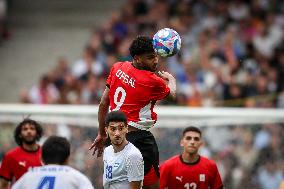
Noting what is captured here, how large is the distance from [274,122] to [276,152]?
48 cm

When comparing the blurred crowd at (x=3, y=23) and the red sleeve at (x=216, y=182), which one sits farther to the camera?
the blurred crowd at (x=3, y=23)

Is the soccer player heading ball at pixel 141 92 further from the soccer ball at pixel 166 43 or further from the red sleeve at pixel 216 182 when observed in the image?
the red sleeve at pixel 216 182

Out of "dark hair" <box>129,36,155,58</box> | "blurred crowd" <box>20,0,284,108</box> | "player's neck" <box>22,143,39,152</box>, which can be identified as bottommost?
"player's neck" <box>22,143,39,152</box>

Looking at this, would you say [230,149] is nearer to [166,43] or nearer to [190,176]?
[190,176]

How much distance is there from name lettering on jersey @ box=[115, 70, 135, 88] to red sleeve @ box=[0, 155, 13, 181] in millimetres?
2544

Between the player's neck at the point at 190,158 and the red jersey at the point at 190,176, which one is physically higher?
the player's neck at the point at 190,158

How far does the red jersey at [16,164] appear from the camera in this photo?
12.4 meters

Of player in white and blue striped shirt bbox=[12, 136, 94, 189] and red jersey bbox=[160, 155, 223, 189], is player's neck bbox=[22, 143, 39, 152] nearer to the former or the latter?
red jersey bbox=[160, 155, 223, 189]

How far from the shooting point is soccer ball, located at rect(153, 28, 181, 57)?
10.4 m

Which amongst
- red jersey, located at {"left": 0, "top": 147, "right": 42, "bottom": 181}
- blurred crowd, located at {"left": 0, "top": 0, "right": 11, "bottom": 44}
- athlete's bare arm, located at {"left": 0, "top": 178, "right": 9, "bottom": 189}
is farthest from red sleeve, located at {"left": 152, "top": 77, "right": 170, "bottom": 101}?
blurred crowd, located at {"left": 0, "top": 0, "right": 11, "bottom": 44}

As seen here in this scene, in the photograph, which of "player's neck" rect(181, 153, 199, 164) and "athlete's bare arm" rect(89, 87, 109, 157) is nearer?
"athlete's bare arm" rect(89, 87, 109, 157)

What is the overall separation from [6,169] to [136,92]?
2697 mm

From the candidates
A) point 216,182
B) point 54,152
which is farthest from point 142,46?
point 216,182

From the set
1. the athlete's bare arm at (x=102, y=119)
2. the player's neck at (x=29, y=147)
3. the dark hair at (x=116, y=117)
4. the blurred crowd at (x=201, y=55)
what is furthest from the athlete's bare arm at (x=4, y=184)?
the blurred crowd at (x=201, y=55)
